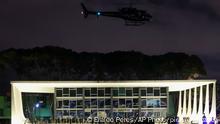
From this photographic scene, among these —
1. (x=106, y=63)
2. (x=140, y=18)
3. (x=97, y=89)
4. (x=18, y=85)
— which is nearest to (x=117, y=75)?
(x=106, y=63)

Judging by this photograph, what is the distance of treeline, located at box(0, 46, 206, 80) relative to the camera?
72.3 m

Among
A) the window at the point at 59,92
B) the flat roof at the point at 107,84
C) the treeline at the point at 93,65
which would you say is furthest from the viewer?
the treeline at the point at 93,65

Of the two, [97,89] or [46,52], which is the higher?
[46,52]

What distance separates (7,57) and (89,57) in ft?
34.1

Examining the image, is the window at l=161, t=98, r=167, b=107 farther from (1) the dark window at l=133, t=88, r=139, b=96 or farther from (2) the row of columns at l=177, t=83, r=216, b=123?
(1) the dark window at l=133, t=88, r=139, b=96

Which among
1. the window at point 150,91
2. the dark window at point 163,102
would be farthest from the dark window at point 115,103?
the dark window at point 163,102

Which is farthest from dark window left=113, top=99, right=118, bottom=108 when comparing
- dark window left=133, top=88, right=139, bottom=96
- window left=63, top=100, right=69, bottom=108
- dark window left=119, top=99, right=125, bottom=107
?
window left=63, top=100, right=69, bottom=108

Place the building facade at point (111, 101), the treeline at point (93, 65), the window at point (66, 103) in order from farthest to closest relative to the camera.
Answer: the treeline at point (93, 65) → the window at point (66, 103) → the building facade at point (111, 101)

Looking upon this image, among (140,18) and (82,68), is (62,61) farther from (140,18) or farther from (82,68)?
(140,18)

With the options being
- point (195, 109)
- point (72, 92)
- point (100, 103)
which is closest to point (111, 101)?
point (100, 103)

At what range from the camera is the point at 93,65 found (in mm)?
77062

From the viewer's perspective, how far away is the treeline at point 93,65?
2847 inches

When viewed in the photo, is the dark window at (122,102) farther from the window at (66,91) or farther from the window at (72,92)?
the window at (66,91)

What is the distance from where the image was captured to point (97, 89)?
52.3 m
